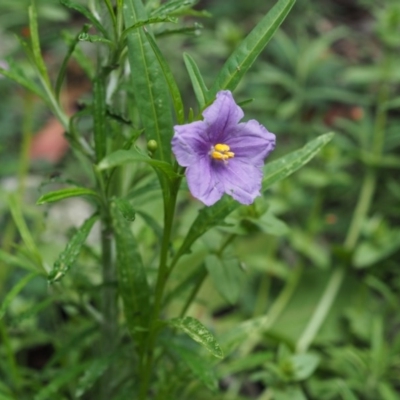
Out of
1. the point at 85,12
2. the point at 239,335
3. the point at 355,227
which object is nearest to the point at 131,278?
the point at 239,335

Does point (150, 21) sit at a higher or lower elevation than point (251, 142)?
higher

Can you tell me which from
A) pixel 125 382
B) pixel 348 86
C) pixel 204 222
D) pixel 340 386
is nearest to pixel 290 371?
pixel 340 386

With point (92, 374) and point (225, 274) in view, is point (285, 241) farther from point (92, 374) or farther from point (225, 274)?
point (92, 374)

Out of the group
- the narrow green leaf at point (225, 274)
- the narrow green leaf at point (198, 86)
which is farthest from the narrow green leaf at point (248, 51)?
the narrow green leaf at point (225, 274)

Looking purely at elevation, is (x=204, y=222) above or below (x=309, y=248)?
above

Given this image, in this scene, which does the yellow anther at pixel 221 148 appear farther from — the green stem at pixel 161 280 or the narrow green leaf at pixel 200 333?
the narrow green leaf at pixel 200 333

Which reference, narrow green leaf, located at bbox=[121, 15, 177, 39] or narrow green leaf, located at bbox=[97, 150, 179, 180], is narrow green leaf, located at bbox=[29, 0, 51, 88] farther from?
narrow green leaf, located at bbox=[97, 150, 179, 180]

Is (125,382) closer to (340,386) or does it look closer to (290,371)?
(290,371)
